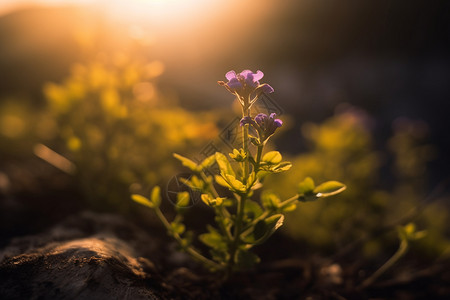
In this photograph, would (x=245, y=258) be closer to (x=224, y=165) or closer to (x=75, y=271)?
(x=224, y=165)

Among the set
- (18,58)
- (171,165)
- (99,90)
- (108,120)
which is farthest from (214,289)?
(18,58)

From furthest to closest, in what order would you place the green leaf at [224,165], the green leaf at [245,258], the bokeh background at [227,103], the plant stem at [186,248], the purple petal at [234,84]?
1. the bokeh background at [227,103]
2. the plant stem at [186,248]
3. the green leaf at [245,258]
4. the green leaf at [224,165]
5. the purple petal at [234,84]

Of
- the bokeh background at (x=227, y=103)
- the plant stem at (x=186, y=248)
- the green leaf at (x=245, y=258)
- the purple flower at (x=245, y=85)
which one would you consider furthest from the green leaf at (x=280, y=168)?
the bokeh background at (x=227, y=103)

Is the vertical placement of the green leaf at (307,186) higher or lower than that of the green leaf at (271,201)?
higher

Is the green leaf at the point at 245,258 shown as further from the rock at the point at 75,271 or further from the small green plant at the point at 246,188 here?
the rock at the point at 75,271

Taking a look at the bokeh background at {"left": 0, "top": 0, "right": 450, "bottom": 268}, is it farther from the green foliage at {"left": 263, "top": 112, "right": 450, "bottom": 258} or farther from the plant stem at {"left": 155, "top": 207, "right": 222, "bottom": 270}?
the plant stem at {"left": 155, "top": 207, "right": 222, "bottom": 270}

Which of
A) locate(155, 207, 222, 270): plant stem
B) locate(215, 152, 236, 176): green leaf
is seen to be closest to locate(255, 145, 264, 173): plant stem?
locate(215, 152, 236, 176): green leaf

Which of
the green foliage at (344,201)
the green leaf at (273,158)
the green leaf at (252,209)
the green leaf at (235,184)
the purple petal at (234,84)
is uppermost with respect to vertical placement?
the green foliage at (344,201)

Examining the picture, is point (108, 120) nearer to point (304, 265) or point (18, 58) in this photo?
point (304, 265)
